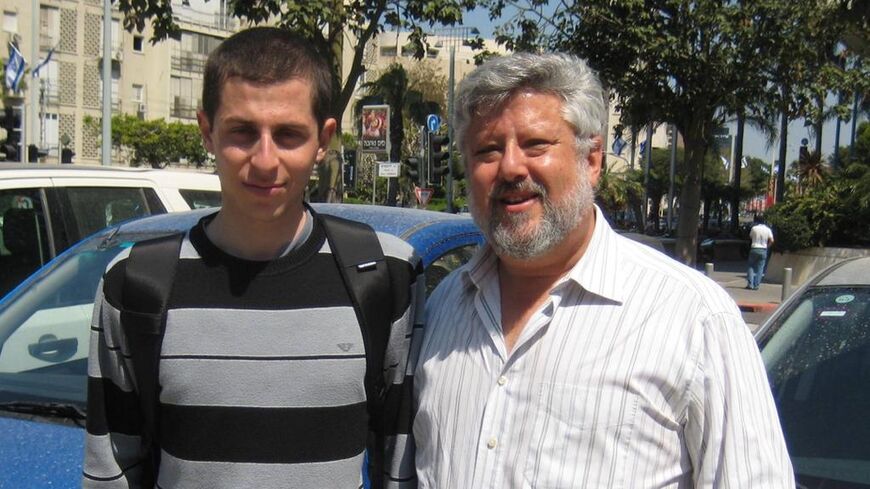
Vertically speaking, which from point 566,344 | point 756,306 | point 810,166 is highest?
point 810,166

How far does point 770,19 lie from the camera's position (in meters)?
15.3

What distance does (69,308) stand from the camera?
3543 millimetres

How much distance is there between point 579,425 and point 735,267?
28.1m

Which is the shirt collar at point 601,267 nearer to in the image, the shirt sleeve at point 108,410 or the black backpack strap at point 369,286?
the black backpack strap at point 369,286

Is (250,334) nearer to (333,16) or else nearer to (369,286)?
(369,286)

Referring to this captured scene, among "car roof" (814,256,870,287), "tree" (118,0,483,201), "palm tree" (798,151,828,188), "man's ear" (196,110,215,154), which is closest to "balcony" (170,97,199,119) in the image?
"palm tree" (798,151,828,188)

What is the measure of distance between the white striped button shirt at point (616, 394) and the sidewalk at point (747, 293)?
9514 mm

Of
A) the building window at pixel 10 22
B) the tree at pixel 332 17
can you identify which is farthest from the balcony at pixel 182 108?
the tree at pixel 332 17

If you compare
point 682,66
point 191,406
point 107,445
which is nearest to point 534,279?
point 191,406

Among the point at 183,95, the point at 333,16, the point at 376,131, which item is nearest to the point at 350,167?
the point at 376,131

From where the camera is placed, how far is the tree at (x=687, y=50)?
15367mm

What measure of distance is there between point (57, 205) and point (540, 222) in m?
4.33

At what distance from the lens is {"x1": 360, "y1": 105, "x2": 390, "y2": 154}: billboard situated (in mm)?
19344

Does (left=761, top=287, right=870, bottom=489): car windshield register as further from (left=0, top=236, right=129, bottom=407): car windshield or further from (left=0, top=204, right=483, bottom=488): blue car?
(left=0, top=236, right=129, bottom=407): car windshield
